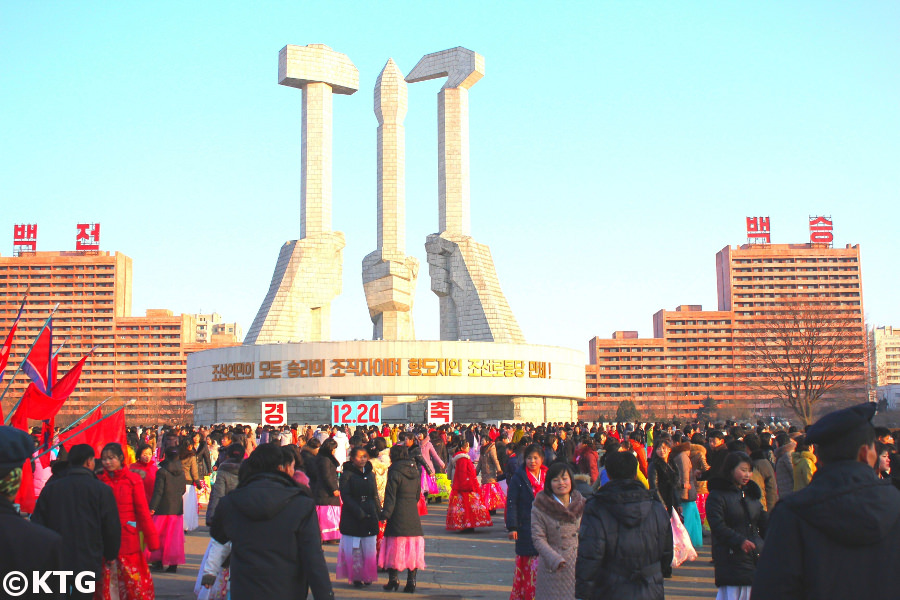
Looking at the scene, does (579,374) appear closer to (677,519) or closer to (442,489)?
(442,489)

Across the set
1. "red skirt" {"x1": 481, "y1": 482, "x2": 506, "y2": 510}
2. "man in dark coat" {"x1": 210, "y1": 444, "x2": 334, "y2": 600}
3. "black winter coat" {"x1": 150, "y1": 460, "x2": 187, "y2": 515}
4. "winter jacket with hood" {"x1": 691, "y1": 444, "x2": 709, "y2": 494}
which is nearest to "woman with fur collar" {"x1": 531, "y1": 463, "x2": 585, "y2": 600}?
"man in dark coat" {"x1": 210, "y1": 444, "x2": 334, "y2": 600}

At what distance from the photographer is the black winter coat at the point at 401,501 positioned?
Result: 27.4 feet

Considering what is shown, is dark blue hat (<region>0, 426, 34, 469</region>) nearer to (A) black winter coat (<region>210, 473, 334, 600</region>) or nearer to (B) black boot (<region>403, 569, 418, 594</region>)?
(A) black winter coat (<region>210, 473, 334, 600</region>)

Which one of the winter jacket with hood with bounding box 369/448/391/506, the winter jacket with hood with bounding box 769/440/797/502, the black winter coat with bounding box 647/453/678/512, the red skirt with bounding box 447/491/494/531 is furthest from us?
the red skirt with bounding box 447/491/494/531

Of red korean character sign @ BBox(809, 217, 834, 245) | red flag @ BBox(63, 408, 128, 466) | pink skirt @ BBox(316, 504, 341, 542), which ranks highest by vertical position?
red korean character sign @ BBox(809, 217, 834, 245)

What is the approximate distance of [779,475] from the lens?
8.66 metres

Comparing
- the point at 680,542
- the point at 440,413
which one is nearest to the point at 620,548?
the point at 680,542

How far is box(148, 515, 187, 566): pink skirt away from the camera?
9297 mm

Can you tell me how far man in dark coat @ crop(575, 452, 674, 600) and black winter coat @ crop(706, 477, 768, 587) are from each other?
3.67 ft

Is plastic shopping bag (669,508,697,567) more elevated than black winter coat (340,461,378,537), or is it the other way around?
black winter coat (340,461,378,537)

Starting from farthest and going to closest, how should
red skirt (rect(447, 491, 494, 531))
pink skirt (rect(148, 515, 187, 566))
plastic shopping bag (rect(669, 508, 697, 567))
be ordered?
red skirt (rect(447, 491, 494, 531)), plastic shopping bag (rect(669, 508, 697, 567)), pink skirt (rect(148, 515, 187, 566))

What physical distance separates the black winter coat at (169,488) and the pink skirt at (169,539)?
0.08 meters

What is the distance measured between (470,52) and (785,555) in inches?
1552

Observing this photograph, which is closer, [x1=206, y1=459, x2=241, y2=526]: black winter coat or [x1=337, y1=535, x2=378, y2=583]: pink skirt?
[x1=337, y1=535, x2=378, y2=583]: pink skirt
